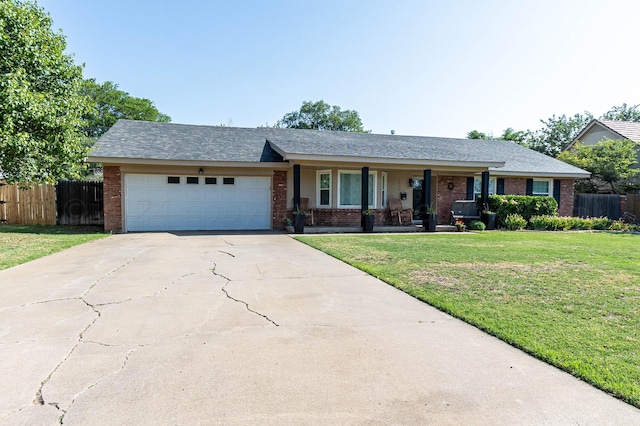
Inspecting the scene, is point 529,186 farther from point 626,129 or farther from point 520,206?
point 626,129

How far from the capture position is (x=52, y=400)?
2344 mm

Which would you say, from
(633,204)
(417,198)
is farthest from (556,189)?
(417,198)

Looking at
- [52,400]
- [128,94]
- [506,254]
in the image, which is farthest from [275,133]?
[128,94]

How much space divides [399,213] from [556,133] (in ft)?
95.2

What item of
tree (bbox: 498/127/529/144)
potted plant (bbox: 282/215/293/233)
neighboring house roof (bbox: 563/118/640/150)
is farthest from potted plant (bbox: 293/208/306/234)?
tree (bbox: 498/127/529/144)

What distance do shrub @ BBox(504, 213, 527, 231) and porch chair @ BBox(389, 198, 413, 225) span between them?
3.81 meters

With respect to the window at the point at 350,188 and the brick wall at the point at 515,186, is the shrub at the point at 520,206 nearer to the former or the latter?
the brick wall at the point at 515,186

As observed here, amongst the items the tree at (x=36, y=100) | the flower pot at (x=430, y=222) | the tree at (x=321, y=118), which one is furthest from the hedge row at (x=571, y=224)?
the tree at (x=321, y=118)

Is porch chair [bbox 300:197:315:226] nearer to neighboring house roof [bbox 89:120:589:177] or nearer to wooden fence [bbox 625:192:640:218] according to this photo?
neighboring house roof [bbox 89:120:589:177]

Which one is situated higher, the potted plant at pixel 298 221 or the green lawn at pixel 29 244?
the potted plant at pixel 298 221

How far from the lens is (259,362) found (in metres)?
2.93

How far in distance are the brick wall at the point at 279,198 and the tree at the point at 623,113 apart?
4055 centimetres

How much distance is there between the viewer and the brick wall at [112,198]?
12.8 m

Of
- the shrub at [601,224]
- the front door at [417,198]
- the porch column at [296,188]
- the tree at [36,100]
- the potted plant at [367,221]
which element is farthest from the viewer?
the front door at [417,198]
